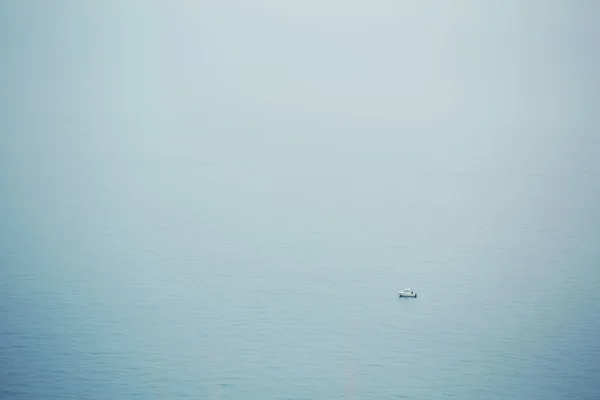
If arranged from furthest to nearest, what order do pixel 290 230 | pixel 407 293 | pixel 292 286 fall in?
pixel 290 230 < pixel 292 286 < pixel 407 293

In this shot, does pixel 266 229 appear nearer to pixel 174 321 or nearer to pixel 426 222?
pixel 426 222

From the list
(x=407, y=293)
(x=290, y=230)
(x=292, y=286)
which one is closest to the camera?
(x=407, y=293)

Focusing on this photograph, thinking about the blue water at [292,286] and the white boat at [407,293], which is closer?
the blue water at [292,286]

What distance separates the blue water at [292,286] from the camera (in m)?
18.7

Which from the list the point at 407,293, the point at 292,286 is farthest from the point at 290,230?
the point at 407,293

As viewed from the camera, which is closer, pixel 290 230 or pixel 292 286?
pixel 292 286

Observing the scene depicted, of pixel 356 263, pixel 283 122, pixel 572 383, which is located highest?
pixel 283 122

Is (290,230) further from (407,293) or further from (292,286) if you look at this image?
(407,293)

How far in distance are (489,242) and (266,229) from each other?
7.47 meters

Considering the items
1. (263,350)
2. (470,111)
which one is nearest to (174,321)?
(263,350)

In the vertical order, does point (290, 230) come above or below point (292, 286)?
above

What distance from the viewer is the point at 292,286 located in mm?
24016

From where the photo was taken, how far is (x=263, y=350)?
19734 millimetres

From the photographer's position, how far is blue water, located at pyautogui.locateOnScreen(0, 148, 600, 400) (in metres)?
18.7
